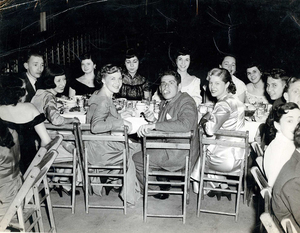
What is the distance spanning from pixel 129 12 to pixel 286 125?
699 centimetres

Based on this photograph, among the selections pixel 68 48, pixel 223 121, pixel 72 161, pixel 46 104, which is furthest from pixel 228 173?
pixel 68 48

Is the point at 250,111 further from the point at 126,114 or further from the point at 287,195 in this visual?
the point at 287,195

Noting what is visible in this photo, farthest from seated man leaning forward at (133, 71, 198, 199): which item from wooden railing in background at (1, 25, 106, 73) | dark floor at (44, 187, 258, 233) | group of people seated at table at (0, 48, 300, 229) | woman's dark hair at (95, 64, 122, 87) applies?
wooden railing in background at (1, 25, 106, 73)

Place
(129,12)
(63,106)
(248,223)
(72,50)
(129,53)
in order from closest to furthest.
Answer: (248,223), (63,106), (129,53), (72,50), (129,12)

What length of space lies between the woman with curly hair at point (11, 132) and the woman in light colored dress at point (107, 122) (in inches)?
22.7

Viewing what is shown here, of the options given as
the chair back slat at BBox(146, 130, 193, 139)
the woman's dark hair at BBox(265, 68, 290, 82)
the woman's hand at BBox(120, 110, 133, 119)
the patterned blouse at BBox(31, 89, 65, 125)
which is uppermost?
the woman's dark hair at BBox(265, 68, 290, 82)

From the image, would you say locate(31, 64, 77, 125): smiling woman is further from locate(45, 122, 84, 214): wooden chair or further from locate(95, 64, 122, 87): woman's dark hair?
locate(95, 64, 122, 87): woman's dark hair

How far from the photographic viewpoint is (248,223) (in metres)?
2.55

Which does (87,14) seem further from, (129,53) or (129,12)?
(129,53)

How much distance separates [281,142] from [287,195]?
54 cm

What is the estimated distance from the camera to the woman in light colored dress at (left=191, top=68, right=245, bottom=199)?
2639 millimetres

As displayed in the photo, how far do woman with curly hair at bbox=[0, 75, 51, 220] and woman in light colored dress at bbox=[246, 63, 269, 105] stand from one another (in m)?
2.98

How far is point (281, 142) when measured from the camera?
2.08 m

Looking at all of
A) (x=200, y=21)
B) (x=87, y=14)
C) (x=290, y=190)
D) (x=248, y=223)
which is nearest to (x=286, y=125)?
(x=290, y=190)
